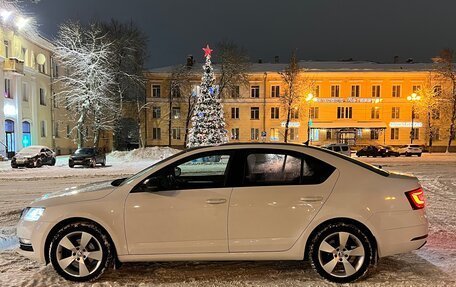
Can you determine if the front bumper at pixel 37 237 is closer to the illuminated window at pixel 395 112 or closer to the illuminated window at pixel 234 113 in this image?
the illuminated window at pixel 234 113

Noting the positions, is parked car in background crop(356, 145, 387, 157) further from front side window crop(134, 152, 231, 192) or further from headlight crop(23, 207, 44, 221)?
headlight crop(23, 207, 44, 221)

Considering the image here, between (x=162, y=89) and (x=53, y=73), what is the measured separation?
1631 cm

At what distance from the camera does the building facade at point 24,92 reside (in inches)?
1329

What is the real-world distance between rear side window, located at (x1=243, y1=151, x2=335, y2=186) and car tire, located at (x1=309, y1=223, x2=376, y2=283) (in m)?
0.65

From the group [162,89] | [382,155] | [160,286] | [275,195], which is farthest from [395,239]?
[162,89]

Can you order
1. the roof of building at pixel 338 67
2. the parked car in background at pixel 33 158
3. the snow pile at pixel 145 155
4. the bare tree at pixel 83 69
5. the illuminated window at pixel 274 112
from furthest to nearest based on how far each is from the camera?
the illuminated window at pixel 274 112 → the roof of building at pixel 338 67 → the bare tree at pixel 83 69 → the snow pile at pixel 145 155 → the parked car in background at pixel 33 158

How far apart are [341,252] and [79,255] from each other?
3.25 meters

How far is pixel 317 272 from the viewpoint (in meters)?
4.95

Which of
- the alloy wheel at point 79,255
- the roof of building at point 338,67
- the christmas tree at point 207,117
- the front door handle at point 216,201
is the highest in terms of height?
the roof of building at point 338,67

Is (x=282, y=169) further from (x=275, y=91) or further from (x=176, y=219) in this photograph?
(x=275, y=91)

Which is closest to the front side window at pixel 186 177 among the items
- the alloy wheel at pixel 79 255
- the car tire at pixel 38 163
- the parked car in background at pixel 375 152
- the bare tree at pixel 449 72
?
the alloy wheel at pixel 79 255

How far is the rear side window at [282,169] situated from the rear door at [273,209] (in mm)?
12

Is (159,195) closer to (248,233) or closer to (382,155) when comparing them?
(248,233)

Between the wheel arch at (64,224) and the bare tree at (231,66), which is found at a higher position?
the bare tree at (231,66)
